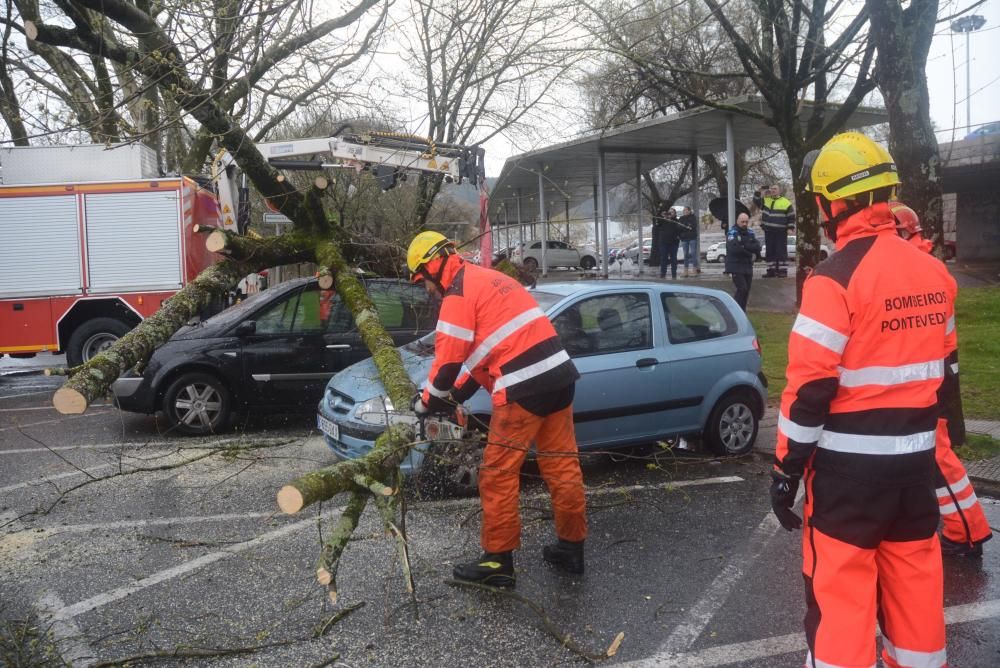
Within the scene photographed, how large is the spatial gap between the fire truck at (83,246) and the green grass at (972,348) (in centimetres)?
754

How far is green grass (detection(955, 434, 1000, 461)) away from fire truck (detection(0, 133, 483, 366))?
29.7 ft

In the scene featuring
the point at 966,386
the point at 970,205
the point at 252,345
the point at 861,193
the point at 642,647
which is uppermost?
the point at 970,205

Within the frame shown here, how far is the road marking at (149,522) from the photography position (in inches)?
204

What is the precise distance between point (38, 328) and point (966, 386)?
11530 millimetres

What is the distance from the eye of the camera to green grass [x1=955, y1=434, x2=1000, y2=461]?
6.26 meters

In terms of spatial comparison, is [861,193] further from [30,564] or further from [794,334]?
[30,564]

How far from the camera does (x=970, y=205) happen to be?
2222cm

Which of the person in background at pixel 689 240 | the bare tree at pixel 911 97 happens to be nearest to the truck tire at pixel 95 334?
the bare tree at pixel 911 97

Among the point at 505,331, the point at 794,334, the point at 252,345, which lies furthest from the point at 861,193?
the point at 252,345

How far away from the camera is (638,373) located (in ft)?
20.4

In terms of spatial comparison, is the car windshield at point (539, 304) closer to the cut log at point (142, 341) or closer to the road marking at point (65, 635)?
the cut log at point (142, 341)

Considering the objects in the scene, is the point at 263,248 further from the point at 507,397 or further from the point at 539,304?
the point at 507,397

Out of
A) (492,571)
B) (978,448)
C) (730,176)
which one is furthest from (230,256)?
(730,176)

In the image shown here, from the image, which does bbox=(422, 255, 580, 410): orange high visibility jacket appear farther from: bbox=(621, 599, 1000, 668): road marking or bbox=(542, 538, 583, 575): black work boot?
bbox=(621, 599, 1000, 668): road marking
